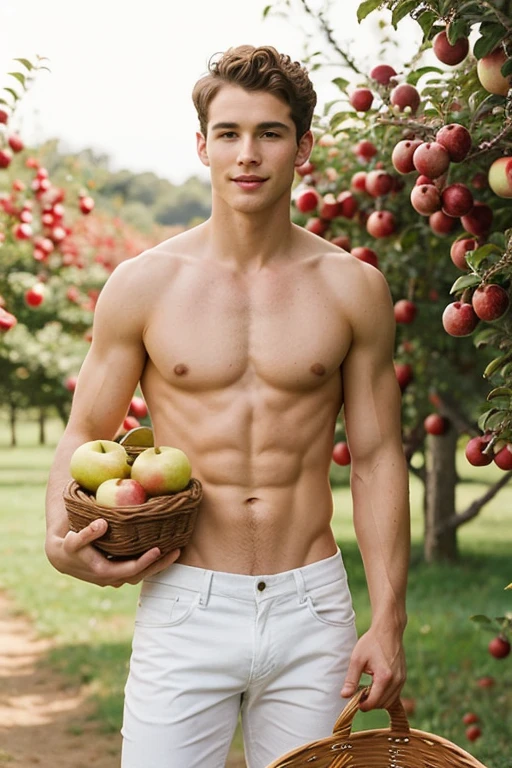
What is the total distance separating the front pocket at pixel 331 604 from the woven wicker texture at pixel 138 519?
365 millimetres

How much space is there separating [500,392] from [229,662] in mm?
855

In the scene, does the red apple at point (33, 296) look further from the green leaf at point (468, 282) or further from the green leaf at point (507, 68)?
the green leaf at point (507, 68)

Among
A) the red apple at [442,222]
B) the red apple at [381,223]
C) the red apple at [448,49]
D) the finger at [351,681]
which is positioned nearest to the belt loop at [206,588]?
the finger at [351,681]

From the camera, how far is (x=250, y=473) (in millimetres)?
2484

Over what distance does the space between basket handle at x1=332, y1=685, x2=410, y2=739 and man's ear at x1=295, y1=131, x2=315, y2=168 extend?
4.12ft

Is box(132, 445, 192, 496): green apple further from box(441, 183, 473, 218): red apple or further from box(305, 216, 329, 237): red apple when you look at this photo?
box(305, 216, 329, 237): red apple

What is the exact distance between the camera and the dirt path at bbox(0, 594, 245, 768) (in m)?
5.09

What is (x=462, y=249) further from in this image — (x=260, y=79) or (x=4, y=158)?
(x=4, y=158)

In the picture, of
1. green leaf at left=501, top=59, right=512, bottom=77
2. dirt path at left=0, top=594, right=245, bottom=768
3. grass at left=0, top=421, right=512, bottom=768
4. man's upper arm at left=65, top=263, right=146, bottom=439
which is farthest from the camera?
grass at left=0, top=421, right=512, bottom=768

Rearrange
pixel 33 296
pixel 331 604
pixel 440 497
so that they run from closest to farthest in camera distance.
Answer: pixel 331 604
pixel 33 296
pixel 440 497

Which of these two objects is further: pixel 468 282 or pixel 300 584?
pixel 300 584

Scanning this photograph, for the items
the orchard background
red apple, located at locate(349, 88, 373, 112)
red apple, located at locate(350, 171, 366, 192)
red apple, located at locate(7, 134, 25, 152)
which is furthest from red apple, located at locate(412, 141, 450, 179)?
red apple, located at locate(7, 134, 25, 152)

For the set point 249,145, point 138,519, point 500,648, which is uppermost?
point 249,145

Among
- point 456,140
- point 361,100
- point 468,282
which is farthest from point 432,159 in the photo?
point 361,100
